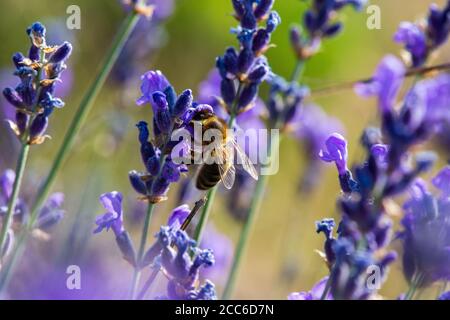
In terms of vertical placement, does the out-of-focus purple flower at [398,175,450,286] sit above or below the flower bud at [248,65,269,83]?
below

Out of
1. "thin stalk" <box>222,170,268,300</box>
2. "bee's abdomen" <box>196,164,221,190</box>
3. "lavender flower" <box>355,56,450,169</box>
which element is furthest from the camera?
"thin stalk" <box>222,170,268,300</box>

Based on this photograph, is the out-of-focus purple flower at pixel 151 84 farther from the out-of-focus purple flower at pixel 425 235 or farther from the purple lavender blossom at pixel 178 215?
the out-of-focus purple flower at pixel 425 235

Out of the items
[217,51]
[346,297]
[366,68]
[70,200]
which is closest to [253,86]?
[346,297]

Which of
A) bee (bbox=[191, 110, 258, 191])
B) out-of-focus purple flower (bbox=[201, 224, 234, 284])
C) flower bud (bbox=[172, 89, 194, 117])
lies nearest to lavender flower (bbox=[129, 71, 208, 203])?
flower bud (bbox=[172, 89, 194, 117])

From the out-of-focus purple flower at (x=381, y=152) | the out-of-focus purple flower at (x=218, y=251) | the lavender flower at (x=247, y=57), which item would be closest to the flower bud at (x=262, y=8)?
the lavender flower at (x=247, y=57)

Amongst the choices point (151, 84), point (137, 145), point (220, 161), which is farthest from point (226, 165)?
point (137, 145)

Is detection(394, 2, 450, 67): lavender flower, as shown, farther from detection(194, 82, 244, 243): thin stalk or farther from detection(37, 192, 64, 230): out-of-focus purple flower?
detection(37, 192, 64, 230): out-of-focus purple flower

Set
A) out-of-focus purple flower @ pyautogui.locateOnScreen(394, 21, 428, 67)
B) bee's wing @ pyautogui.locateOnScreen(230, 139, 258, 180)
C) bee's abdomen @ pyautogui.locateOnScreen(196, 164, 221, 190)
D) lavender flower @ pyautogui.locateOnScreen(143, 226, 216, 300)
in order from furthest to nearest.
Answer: out-of-focus purple flower @ pyautogui.locateOnScreen(394, 21, 428, 67)
bee's wing @ pyautogui.locateOnScreen(230, 139, 258, 180)
bee's abdomen @ pyautogui.locateOnScreen(196, 164, 221, 190)
lavender flower @ pyautogui.locateOnScreen(143, 226, 216, 300)
